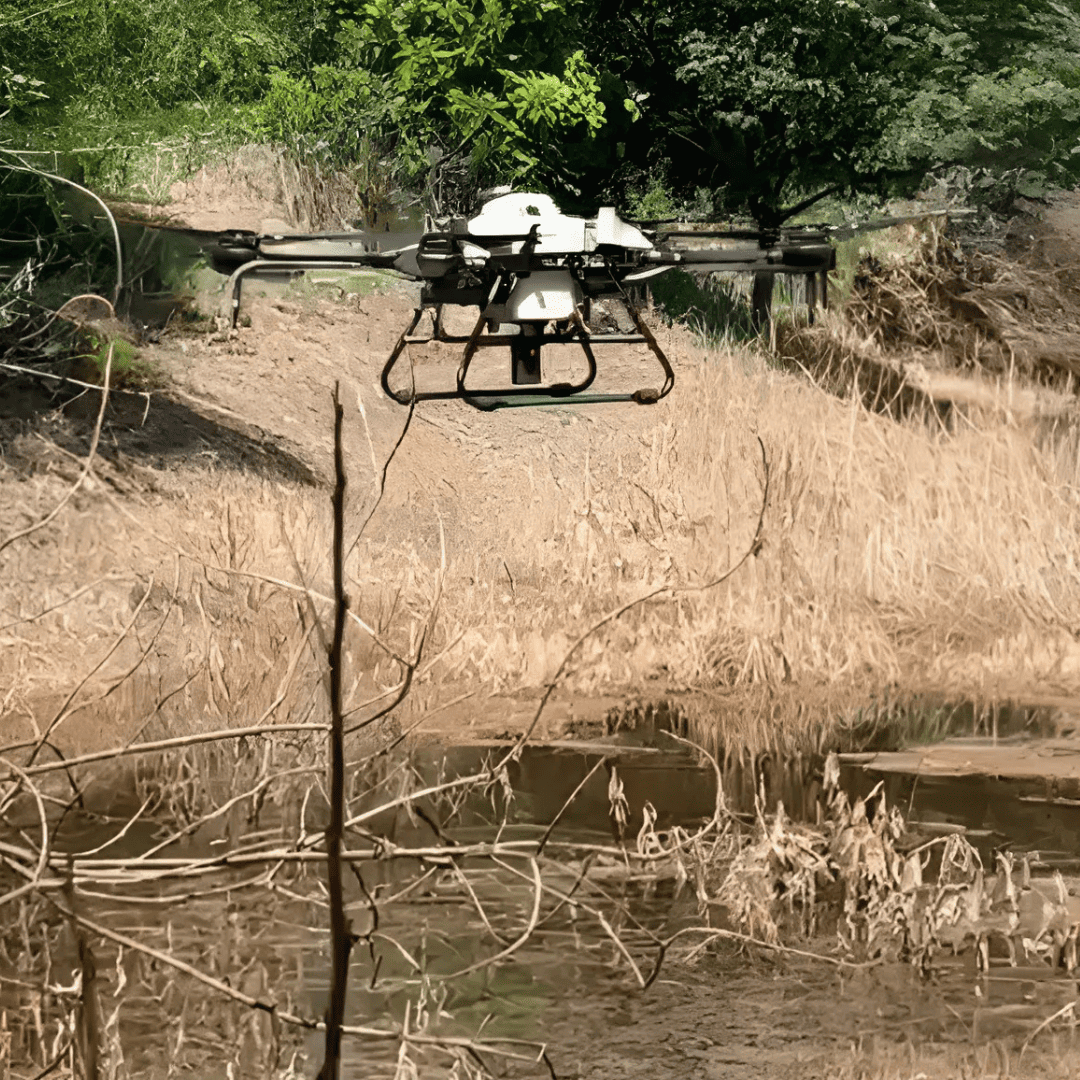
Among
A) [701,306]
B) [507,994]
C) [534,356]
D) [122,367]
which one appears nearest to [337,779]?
[507,994]

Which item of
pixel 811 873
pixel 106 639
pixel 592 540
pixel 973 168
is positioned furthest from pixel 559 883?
pixel 973 168

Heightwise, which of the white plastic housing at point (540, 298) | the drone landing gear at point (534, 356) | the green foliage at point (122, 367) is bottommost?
the green foliage at point (122, 367)

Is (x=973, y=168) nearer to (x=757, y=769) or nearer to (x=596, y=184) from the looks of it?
(x=596, y=184)

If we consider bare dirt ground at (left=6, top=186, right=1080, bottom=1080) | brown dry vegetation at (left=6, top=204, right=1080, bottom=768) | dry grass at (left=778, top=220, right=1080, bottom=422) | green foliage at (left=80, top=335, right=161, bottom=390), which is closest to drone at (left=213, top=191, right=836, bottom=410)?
brown dry vegetation at (left=6, top=204, right=1080, bottom=768)

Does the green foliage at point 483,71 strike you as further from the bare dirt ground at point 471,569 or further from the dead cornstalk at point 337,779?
the dead cornstalk at point 337,779

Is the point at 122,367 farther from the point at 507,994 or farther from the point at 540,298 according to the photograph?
the point at 507,994

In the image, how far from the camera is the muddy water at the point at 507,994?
5.77 meters

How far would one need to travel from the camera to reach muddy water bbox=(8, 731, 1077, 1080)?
18.9ft

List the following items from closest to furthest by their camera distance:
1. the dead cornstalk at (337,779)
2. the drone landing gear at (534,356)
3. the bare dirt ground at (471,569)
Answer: the dead cornstalk at (337,779) → the bare dirt ground at (471,569) → the drone landing gear at (534,356)

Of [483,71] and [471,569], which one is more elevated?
[483,71]

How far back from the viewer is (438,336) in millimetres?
9828

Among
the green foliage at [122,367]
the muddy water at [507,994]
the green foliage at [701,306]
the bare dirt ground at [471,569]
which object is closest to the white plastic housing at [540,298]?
the bare dirt ground at [471,569]

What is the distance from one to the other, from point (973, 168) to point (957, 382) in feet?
7.22

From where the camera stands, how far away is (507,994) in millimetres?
6324
